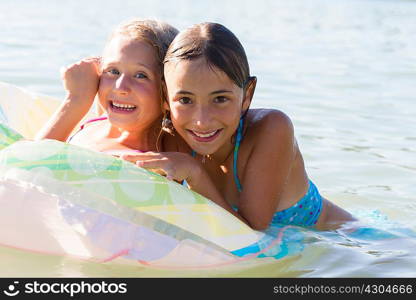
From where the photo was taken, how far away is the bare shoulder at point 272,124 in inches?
133

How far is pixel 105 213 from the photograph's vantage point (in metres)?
3.02

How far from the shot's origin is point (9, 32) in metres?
10.2

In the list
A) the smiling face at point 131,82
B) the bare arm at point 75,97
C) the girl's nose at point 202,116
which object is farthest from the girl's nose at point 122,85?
the girl's nose at point 202,116

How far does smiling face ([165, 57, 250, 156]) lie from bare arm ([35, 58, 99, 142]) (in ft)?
1.67

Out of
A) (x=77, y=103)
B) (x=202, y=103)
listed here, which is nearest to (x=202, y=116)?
Result: (x=202, y=103)

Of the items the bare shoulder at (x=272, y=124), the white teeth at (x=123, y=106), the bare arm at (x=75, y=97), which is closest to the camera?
the bare shoulder at (x=272, y=124)

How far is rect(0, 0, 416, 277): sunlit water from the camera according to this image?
3.45m

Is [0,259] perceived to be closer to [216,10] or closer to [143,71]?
[143,71]

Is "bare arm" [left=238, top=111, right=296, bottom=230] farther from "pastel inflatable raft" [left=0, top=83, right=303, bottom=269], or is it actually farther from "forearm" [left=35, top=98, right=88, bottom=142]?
"forearm" [left=35, top=98, right=88, bottom=142]

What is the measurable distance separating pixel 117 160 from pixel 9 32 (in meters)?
7.63

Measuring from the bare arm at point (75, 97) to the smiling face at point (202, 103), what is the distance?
509mm

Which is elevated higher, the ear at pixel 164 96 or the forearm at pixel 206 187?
the ear at pixel 164 96

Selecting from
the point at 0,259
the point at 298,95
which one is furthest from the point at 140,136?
the point at 298,95

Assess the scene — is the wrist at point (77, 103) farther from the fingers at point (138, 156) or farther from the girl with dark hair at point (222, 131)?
the fingers at point (138, 156)
